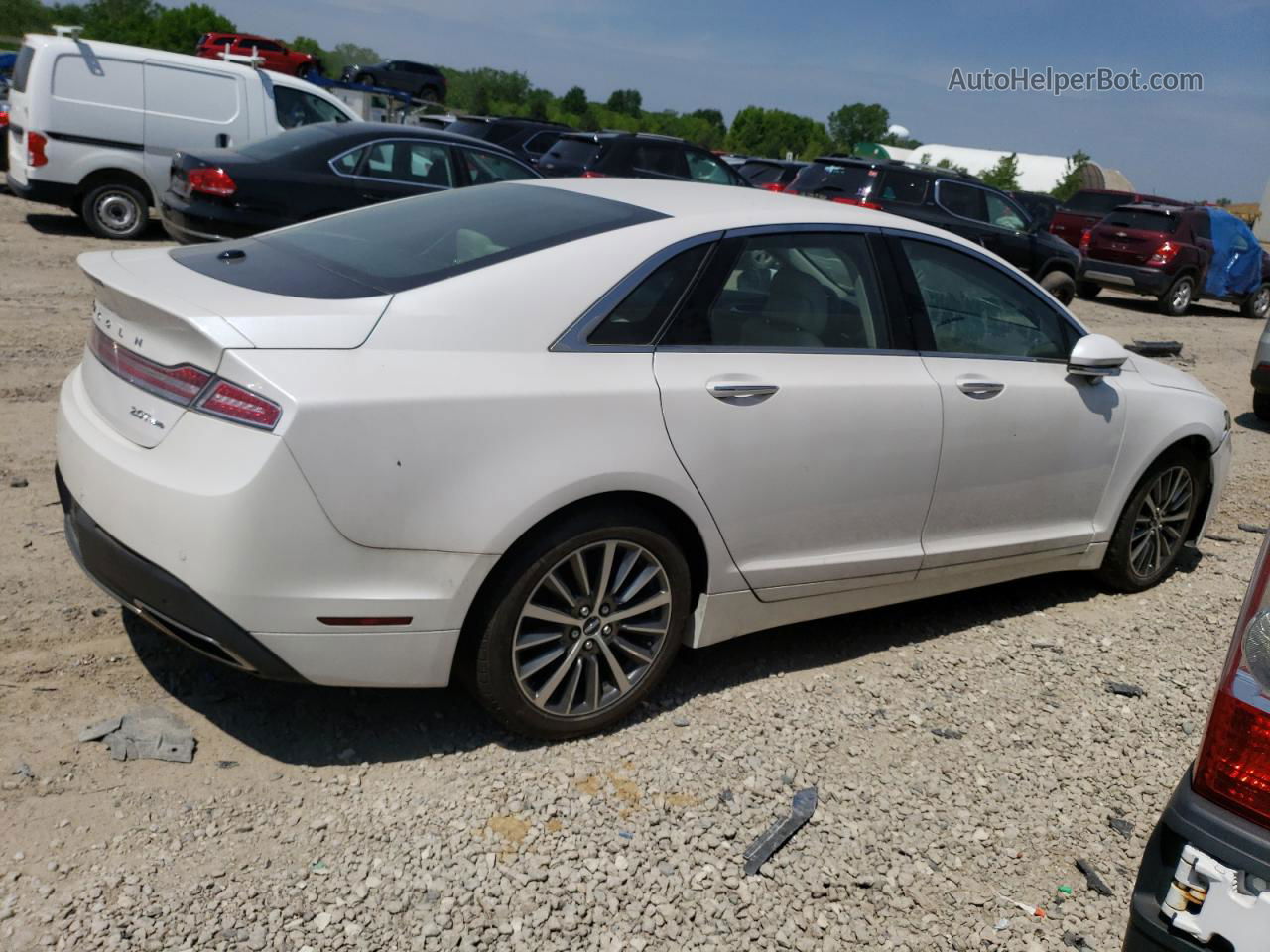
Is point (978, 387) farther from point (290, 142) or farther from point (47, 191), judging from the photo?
point (47, 191)

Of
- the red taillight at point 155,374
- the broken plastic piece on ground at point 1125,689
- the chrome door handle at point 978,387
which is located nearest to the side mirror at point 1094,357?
the chrome door handle at point 978,387

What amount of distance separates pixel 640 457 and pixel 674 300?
0.56 m

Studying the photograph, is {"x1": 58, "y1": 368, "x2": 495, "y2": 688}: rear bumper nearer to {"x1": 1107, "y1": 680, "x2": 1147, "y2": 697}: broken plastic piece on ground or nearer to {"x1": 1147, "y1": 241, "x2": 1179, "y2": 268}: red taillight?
{"x1": 1107, "y1": 680, "x2": 1147, "y2": 697}: broken plastic piece on ground

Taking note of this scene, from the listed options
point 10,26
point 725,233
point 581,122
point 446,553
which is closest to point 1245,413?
point 725,233

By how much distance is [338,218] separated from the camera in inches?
167

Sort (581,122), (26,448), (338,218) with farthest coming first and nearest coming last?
(581,122) < (26,448) < (338,218)

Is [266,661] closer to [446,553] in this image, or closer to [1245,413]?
[446,553]

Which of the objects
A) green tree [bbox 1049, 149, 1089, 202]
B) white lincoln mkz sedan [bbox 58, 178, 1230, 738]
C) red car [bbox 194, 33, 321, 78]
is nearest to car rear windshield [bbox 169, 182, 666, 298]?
white lincoln mkz sedan [bbox 58, 178, 1230, 738]

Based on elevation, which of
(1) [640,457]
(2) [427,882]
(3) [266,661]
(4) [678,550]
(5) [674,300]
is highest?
(5) [674,300]

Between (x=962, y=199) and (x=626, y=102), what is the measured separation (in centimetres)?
6884

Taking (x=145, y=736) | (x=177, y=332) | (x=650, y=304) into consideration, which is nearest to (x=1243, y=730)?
(x=650, y=304)

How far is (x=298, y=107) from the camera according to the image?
13562 millimetres

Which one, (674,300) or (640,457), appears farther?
(674,300)

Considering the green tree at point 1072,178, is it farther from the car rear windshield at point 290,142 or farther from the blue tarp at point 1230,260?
the car rear windshield at point 290,142
